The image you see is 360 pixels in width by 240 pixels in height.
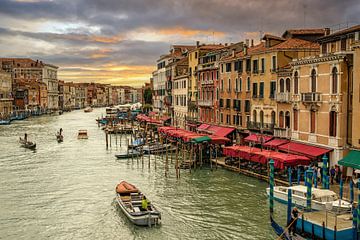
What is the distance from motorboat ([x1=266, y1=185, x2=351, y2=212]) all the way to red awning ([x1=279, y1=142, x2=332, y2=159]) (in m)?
3.32

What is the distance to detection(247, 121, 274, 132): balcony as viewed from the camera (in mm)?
26691

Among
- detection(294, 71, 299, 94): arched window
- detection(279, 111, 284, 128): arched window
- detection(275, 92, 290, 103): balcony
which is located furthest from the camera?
detection(279, 111, 284, 128): arched window

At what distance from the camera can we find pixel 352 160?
1848 cm

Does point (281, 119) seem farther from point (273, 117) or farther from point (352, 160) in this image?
point (352, 160)

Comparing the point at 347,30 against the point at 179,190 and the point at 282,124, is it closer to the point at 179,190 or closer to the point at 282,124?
the point at 282,124

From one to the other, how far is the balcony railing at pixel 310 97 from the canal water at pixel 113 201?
475 centimetres

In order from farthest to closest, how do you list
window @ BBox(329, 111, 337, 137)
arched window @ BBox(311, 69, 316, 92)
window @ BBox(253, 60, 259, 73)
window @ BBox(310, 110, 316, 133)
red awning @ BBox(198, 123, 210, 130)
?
red awning @ BBox(198, 123, 210, 130), window @ BBox(253, 60, 259, 73), window @ BBox(310, 110, 316, 133), arched window @ BBox(311, 69, 316, 92), window @ BBox(329, 111, 337, 137)

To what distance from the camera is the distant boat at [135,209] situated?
16016mm

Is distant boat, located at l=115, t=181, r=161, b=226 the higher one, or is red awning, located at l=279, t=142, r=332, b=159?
red awning, located at l=279, t=142, r=332, b=159

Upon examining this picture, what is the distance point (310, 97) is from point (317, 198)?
712 centimetres

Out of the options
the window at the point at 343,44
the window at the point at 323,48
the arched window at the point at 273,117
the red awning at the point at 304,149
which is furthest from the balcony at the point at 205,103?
the window at the point at 343,44

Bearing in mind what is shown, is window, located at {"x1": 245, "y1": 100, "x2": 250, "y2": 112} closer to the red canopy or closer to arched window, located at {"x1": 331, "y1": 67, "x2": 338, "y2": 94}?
the red canopy

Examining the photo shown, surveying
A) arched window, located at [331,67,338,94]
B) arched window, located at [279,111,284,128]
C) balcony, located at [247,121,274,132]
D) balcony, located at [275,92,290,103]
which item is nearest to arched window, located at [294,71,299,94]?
balcony, located at [275,92,290,103]

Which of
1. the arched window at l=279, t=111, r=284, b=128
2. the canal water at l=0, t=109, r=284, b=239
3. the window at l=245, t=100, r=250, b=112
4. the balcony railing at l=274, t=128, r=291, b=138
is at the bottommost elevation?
the canal water at l=0, t=109, r=284, b=239
